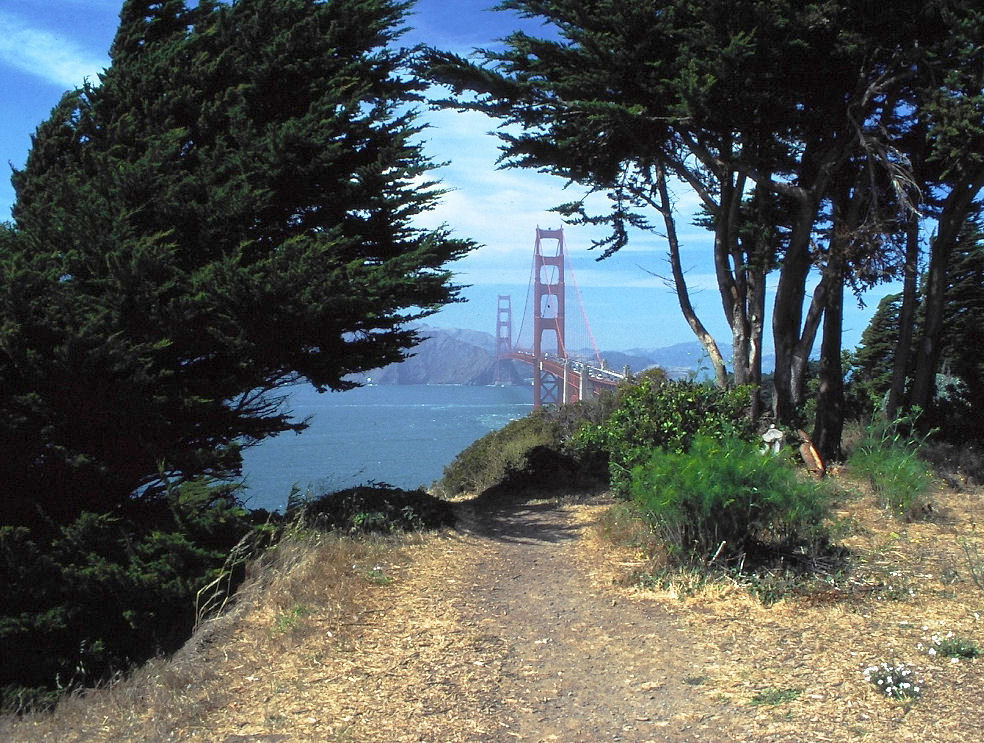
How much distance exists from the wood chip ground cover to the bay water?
88.5 inches

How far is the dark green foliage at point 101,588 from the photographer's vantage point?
5.81 meters

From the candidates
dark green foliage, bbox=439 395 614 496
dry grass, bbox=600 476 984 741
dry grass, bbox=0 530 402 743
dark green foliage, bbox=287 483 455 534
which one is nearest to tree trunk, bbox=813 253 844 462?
dark green foliage, bbox=439 395 614 496

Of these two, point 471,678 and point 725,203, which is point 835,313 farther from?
point 471,678

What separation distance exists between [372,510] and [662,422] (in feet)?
8.95

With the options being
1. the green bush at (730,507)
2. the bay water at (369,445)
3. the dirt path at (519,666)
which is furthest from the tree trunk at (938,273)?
the dirt path at (519,666)

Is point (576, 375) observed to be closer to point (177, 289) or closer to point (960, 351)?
point (960, 351)

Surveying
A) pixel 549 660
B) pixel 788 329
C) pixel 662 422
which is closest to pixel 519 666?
pixel 549 660

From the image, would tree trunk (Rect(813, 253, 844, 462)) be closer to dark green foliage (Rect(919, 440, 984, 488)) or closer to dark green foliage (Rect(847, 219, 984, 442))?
dark green foliage (Rect(919, 440, 984, 488))

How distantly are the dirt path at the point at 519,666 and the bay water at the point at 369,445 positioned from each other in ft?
8.07

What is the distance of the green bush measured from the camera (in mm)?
5414

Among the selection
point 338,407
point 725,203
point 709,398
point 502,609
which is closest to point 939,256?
point 725,203

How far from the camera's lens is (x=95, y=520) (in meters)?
5.99

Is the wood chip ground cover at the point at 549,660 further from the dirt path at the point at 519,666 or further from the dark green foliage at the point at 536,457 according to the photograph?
the dark green foliage at the point at 536,457

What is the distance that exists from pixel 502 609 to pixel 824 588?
1956mm
